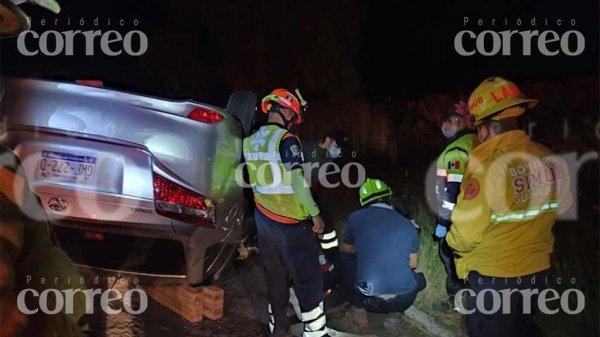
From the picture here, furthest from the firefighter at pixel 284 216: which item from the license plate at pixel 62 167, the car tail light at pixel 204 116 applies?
the license plate at pixel 62 167

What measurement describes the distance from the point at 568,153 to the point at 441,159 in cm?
66

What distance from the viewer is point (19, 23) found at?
189 centimetres

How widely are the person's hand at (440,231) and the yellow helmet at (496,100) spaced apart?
0.59 metres

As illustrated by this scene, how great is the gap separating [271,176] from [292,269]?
52 cm

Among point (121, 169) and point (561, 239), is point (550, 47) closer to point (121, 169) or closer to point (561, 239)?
point (561, 239)

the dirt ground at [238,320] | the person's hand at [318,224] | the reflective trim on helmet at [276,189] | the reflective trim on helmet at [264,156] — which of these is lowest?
the dirt ground at [238,320]

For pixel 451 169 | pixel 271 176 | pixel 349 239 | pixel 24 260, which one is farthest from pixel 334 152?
pixel 24 260

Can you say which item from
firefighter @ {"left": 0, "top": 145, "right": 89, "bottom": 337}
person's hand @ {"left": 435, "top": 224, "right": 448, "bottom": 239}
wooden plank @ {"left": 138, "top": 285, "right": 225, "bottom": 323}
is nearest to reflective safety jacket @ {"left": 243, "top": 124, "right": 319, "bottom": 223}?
wooden plank @ {"left": 138, "top": 285, "right": 225, "bottom": 323}

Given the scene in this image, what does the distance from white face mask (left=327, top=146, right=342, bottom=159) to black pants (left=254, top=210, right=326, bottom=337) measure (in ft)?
1.29

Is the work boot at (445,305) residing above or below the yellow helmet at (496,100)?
below

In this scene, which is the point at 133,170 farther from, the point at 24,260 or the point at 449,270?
the point at 449,270

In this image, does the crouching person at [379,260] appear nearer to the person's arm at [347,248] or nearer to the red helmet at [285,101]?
the person's arm at [347,248]

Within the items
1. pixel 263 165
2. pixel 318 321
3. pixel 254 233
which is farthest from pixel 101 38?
pixel 318 321

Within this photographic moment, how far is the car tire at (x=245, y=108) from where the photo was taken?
3086 millimetres
